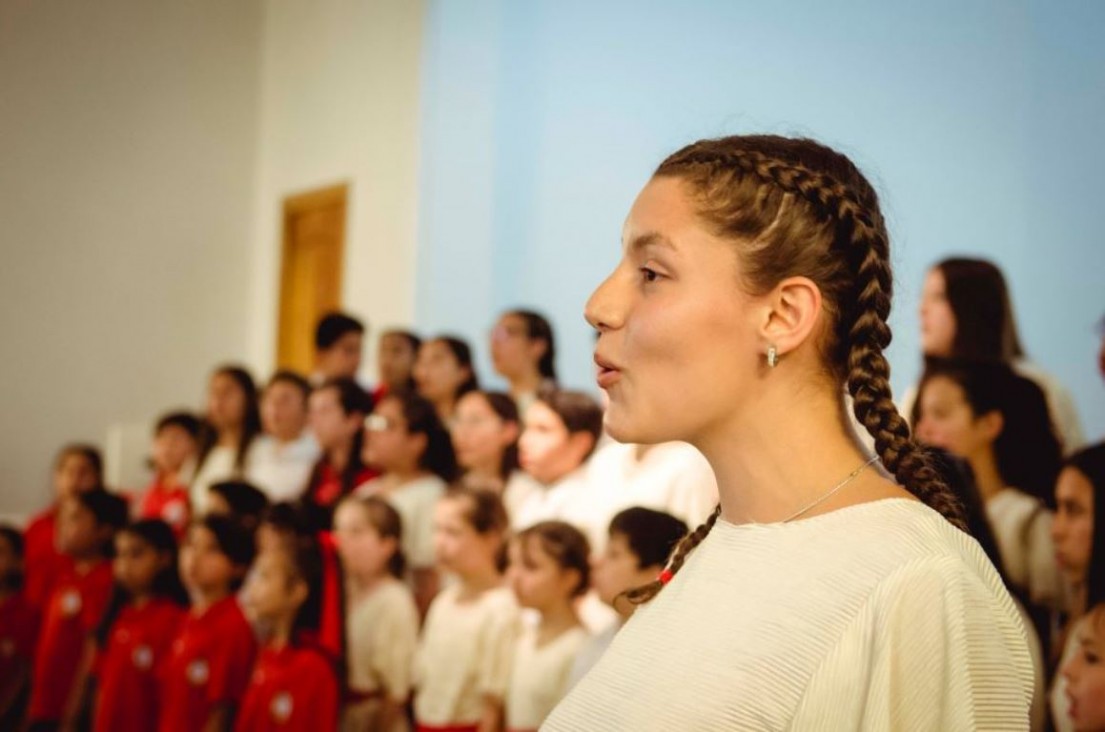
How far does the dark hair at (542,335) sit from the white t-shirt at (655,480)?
1.15 metres

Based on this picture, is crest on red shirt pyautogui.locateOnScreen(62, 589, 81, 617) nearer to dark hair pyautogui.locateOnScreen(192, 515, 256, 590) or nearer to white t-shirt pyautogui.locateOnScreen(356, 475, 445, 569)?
dark hair pyautogui.locateOnScreen(192, 515, 256, 590)

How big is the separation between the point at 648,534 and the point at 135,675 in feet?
7.87

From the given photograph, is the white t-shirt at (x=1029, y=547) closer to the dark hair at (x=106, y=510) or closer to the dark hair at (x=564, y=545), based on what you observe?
the dark hair at (x=564, y=545)

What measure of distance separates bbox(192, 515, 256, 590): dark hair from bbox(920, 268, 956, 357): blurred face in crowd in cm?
236

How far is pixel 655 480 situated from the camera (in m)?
3.38

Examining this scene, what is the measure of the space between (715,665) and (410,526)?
3369 mm

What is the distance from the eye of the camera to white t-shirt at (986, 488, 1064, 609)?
301 centimetres

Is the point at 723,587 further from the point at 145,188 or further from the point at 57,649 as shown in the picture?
the point at 145,188

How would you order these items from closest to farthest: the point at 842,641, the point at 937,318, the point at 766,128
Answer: the point at 842,641
the point at 766,128
the point at 937,318

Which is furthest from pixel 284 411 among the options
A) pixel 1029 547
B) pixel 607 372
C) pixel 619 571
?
pixel 607 372

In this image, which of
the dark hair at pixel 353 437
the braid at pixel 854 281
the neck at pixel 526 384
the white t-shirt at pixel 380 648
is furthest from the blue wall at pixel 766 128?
the white t-shirt at pixel 380 648

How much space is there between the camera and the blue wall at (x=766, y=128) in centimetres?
366

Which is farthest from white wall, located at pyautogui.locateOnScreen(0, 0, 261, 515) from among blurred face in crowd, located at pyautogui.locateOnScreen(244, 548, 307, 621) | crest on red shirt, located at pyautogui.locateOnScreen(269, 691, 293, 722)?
crest on red shirt, located at pyautogui.locateOnScreen(269, 691, 293, 722)

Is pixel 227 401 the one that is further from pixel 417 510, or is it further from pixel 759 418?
pixel 759 418
